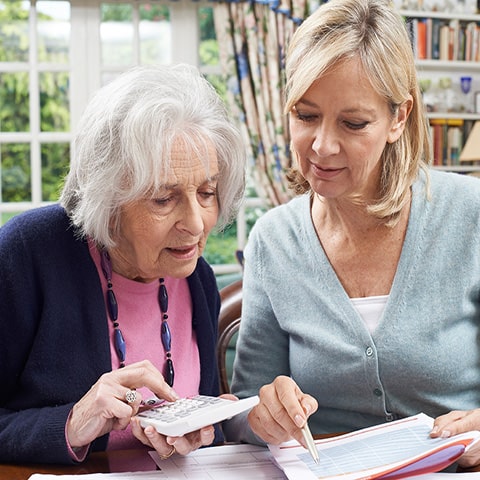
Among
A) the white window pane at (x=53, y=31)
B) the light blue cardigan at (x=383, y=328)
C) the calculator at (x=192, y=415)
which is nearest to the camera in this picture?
the calculator at (x=192, y=415)

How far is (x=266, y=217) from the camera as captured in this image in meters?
1.64

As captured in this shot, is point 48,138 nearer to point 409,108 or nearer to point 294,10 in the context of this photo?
point 294,10

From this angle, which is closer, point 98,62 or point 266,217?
point 266,217

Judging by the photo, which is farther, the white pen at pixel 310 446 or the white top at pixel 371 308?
the white top at pixel 371 308

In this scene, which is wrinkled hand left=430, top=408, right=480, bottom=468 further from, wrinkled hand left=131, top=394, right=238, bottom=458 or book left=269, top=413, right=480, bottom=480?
wrinkled hand left=131, top=394, right=238, bottom=458

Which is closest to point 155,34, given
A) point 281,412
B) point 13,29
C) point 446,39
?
point 13,29

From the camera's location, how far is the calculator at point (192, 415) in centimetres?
102

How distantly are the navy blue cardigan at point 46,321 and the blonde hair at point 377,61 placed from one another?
473mm

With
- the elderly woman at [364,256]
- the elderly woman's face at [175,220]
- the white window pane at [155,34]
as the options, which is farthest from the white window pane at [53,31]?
the elderly woman's face at [175,220]

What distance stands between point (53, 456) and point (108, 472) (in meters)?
0.08

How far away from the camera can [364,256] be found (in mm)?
1514

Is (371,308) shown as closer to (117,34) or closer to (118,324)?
(118,324)

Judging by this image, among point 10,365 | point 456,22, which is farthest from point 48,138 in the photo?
point 10,365

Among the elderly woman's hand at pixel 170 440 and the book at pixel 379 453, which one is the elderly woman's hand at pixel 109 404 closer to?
the elderly woman's hand at pixel 170 440
